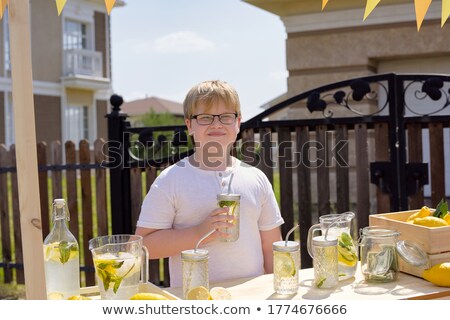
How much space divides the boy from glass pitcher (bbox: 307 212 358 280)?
425mm

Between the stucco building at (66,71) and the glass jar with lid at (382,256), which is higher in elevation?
the stucco building at (66,71)

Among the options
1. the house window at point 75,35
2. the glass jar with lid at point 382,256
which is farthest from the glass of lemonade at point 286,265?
the house window at point 75,35

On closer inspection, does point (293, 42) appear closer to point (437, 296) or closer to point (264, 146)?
point (264, 146)

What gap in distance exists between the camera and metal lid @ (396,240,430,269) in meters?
2.11

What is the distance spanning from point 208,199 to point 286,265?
24.1 inches

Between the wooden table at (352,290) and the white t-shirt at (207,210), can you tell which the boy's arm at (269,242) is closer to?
the white t-shirt at (207,210)

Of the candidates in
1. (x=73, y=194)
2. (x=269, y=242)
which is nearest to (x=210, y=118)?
(x=269, y=242)

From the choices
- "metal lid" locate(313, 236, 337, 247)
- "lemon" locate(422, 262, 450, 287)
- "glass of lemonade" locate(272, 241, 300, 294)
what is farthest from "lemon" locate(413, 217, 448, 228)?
"glass of lemonade" locate(272, 241, 300, 294)

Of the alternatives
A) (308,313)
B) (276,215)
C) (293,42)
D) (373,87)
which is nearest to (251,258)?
(276,215)

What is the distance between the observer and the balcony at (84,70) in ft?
66.4

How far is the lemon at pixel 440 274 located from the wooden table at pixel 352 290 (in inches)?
0.7

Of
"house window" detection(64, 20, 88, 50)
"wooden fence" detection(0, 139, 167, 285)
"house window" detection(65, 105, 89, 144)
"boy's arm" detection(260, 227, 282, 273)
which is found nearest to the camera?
"boy's arm" detection(260, 227, 282, 273)

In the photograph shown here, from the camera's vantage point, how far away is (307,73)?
7270mm

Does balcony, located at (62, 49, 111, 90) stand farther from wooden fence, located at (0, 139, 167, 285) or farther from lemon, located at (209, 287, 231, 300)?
lemon, located at (209, 287, 231, 300)
